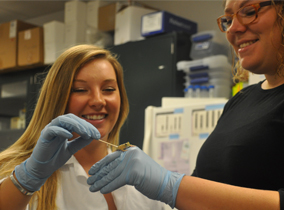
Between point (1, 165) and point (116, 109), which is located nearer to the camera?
point (1, 165)

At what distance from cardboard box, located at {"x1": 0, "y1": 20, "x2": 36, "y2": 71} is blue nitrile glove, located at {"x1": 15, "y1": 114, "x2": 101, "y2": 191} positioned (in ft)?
11.3

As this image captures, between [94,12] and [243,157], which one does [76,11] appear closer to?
[94,12]

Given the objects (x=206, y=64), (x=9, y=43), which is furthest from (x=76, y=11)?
(x=206, y=64)

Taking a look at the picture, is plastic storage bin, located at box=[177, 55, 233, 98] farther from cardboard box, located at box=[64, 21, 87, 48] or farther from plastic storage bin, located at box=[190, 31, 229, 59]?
cardboard box, located at box=[64, 21, 87, 48]

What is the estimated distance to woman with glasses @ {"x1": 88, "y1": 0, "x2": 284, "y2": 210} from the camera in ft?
3.16

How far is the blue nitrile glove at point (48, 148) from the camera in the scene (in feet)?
3.33

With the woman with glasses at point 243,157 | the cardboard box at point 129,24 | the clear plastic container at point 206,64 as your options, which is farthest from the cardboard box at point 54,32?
the woman with glasses at point 243,157

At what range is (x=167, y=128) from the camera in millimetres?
2707

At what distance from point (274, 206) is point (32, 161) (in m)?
0.68

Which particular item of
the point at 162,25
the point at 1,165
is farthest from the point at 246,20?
the point at 162,25

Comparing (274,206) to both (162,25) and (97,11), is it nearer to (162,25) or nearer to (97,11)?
(162,25)

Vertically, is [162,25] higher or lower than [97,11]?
lower

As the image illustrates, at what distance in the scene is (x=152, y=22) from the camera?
135 inches

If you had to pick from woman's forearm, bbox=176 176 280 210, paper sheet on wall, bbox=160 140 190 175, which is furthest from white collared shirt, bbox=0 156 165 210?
paper sheet on wall, bbox=160 140 190 175
